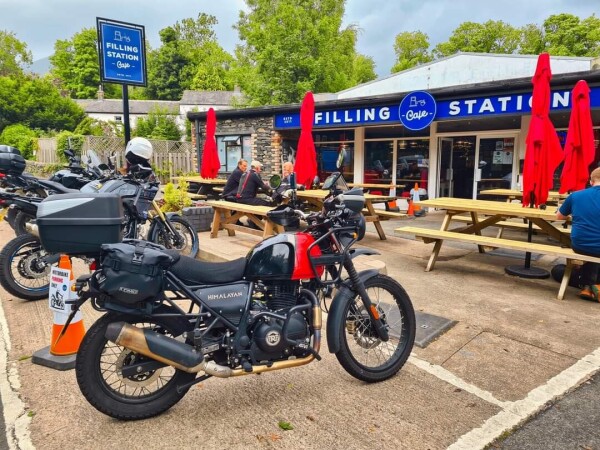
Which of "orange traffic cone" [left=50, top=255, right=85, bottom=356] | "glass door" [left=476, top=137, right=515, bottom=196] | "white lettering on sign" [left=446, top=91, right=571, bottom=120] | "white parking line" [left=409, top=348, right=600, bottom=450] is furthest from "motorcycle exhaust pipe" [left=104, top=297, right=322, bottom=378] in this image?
"glass door" [left=476, top=137, right=515, bottom=196]

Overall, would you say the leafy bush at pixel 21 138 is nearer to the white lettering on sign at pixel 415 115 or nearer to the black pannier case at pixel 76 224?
the white lettering on sign at pixel 415 115

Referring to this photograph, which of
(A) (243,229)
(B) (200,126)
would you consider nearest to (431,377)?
(A) (243,229)

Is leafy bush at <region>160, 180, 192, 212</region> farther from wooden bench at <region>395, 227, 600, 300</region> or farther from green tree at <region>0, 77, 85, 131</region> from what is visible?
green tree at <region>0, 77, 85, 131</region>

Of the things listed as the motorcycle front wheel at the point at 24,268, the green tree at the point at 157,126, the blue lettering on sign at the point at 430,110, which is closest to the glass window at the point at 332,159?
the blue lettering on sign at the point at 430,110

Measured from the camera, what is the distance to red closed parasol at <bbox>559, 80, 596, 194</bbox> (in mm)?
5703

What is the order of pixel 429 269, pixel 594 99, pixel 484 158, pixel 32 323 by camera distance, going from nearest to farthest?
pixel 32 323
pixel 429 269
pixel 594 99
pixel 484 158

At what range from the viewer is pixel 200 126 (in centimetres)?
1680

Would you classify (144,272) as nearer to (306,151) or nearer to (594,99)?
(306,151)

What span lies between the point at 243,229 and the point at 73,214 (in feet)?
16.1

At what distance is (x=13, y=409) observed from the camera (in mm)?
2664

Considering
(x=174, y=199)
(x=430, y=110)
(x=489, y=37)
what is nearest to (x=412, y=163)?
(x=430, y=110)

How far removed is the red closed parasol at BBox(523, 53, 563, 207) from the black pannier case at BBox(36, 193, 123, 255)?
522 cm

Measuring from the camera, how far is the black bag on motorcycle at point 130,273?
89.7 inches

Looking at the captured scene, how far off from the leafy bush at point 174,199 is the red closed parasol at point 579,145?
6320 mm
